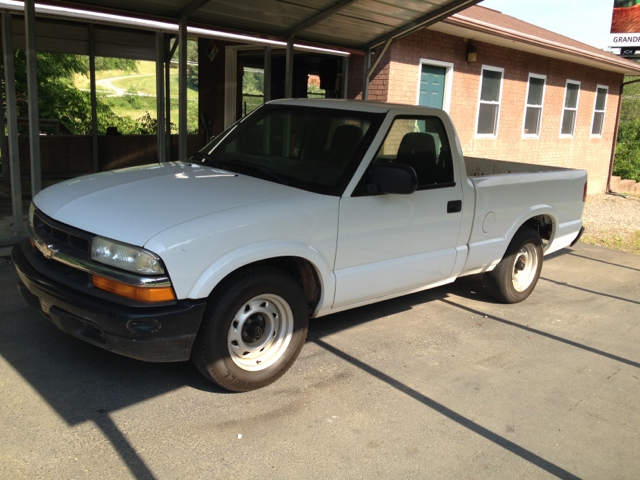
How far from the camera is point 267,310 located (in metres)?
3.97

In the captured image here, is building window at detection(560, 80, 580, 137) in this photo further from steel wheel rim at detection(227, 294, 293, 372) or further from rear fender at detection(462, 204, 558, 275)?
steel wheel rim at detection(227, 294, 293, 372)

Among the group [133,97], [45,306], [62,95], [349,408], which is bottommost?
[349,408]

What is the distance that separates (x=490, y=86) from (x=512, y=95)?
101 centimetres

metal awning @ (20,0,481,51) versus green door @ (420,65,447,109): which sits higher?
metal awning @ (20,0,481,51)

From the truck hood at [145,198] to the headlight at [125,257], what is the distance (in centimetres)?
5

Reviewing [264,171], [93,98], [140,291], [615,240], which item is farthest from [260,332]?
[93,98]

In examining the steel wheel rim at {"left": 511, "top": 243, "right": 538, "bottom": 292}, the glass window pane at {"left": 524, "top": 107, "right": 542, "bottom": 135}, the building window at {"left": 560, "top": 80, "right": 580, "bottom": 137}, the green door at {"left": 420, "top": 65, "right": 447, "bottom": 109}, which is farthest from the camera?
the building window at {"left": 560, "top": 80, "right": 580, "bottom": 137}

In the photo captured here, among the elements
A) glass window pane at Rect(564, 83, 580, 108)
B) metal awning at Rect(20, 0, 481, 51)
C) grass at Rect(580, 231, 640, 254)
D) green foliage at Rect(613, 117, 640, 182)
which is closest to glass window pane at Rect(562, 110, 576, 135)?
glass window pane at Rect(564, 83, 580, 108)

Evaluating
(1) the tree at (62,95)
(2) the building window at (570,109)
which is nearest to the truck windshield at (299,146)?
(1) the tree at (62,95)

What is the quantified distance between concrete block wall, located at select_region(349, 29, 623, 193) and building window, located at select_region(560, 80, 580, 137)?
0.23 metres

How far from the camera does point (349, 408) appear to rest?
12.6 ft

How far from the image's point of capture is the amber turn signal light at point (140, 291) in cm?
334

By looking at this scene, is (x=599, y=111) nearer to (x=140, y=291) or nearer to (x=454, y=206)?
(x=454, y=206)

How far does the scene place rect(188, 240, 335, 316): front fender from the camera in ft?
11.4
